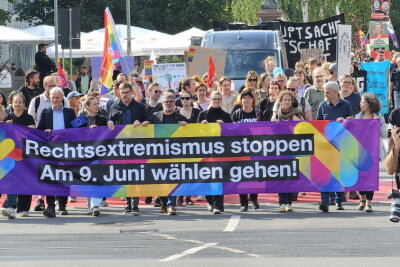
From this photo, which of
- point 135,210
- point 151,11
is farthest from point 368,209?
point 151,11

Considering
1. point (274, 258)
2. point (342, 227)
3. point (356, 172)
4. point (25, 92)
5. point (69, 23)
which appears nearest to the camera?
point (274, 258)

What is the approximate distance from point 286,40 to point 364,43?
24222 mm

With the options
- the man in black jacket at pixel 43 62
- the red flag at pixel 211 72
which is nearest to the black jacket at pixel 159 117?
the red flag at pixel 211 72

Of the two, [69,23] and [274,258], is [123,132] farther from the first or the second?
[69,23]

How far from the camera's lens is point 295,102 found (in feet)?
59.5

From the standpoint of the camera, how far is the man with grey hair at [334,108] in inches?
704

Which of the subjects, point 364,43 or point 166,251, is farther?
point 364,43

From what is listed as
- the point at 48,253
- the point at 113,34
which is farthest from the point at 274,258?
the point at 113,34

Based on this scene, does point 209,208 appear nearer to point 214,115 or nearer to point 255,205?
point 255,205

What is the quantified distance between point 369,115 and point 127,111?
336 centimetres

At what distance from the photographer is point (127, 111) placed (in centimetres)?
1825

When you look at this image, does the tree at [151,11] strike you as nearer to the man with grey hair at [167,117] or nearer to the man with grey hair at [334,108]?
the man with grey hair at [167,117]

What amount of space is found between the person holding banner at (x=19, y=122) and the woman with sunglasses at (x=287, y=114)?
3472mm

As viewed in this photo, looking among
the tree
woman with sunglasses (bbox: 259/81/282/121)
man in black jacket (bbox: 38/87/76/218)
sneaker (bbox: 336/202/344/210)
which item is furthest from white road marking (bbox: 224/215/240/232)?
the tree
